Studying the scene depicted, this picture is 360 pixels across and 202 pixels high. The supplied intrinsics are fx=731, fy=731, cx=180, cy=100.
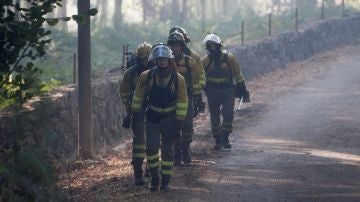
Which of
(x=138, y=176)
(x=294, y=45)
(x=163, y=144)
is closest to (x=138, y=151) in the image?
(x=138, y=176)

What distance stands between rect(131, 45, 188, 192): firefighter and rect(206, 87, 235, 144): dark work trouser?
339cm

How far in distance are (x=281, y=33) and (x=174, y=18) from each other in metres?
17.0

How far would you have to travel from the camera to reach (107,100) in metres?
16.5

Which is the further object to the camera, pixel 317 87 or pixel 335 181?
pixel 317 87

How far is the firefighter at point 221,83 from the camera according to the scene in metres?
13.2

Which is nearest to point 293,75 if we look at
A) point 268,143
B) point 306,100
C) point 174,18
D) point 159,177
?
point 306,100

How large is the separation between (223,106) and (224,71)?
0.70 m

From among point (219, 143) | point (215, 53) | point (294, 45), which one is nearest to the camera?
point (215, 53)

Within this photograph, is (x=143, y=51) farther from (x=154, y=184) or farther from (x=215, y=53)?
(x=215, y=53)

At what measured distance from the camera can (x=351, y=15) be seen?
34500mm

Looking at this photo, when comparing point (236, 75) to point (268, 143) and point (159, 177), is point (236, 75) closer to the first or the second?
point (268, 143)

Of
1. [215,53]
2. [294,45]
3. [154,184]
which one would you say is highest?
[294,45]

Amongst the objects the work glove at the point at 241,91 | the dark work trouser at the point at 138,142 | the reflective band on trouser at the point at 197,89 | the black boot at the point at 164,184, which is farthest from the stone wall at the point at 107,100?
the work glove at the point at 241,91

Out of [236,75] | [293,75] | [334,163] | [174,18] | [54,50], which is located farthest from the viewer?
[174,18]
